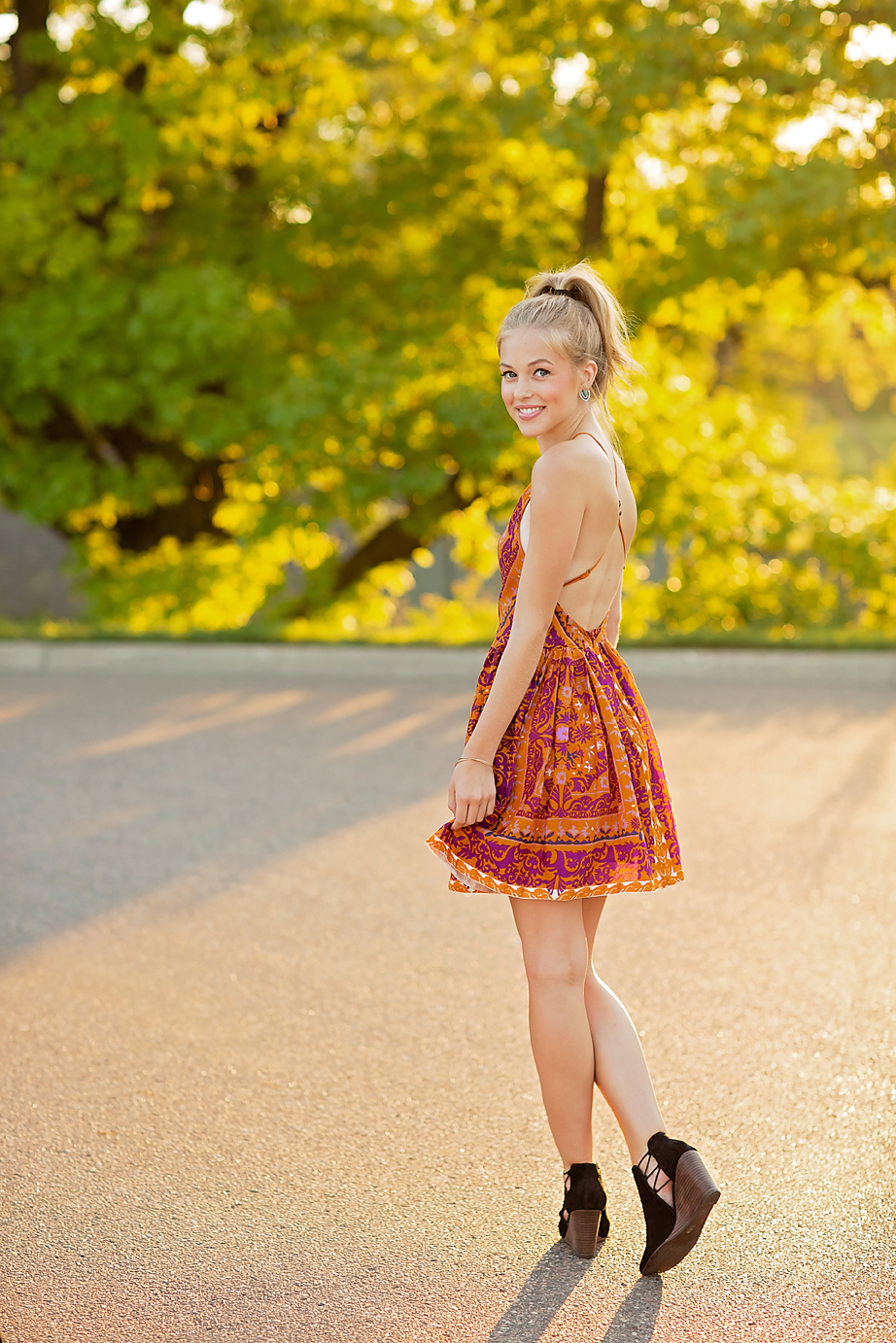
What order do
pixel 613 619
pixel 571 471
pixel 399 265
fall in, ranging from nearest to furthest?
pixel 571 471, pixel 613 619, pixel 399 265

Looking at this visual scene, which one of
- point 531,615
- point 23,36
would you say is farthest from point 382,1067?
point 23,36

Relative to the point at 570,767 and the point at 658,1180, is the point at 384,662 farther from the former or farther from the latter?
the point at 658,1180

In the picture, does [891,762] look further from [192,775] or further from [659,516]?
[659,516]

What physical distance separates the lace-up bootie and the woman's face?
1392 mm

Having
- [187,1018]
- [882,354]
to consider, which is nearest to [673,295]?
[187,1018]

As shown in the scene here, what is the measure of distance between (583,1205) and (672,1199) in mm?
205

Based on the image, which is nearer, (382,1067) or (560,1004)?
(560,1004)

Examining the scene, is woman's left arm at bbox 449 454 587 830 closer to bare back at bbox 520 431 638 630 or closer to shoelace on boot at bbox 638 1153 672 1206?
bare back at bbox 520 431 638 630

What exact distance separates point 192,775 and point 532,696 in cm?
479

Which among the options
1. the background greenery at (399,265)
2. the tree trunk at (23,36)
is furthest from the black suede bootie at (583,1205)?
the tree trunk at (23,36)

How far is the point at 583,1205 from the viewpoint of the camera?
2807mm

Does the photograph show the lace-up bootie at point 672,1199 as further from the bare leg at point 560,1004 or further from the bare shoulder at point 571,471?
Answer: the bare shoulder at point 571,471

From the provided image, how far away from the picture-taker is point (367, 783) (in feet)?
23.4

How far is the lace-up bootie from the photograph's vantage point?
8.62 ft
